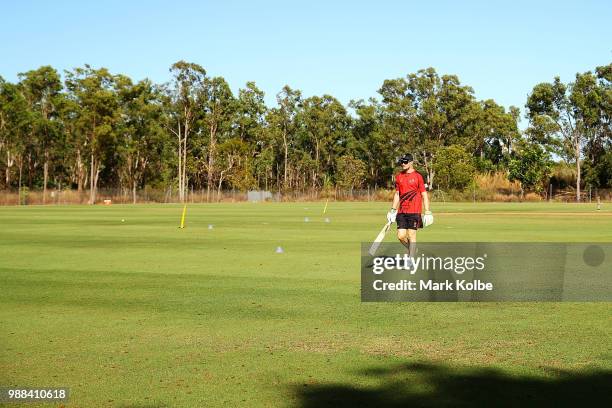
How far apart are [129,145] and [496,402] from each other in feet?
363

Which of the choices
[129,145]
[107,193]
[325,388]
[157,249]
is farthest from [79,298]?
[129,145]

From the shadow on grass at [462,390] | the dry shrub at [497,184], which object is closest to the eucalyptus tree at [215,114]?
the dry shrub at [497,184]

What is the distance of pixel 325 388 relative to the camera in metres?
6.88

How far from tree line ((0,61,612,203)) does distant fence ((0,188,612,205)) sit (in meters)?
1.68

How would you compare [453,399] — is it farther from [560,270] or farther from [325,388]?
[560,270]

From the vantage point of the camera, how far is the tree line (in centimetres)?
10625

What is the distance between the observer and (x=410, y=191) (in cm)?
1481

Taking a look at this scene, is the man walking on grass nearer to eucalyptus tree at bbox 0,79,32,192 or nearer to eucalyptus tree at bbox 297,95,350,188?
eucalyptus tree at bbox 0,79,32,192

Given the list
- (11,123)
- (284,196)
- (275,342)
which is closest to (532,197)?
(284,196)

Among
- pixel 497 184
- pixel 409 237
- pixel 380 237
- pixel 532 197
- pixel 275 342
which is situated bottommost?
pixel 275 342

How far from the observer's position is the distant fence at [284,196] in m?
95.2

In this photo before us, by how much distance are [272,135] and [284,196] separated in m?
13.7

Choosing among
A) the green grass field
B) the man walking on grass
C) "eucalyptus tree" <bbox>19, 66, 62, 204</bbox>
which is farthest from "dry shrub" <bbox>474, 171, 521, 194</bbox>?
the green grass field

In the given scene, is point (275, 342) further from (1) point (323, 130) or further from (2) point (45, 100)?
(1) point (323, 130)
